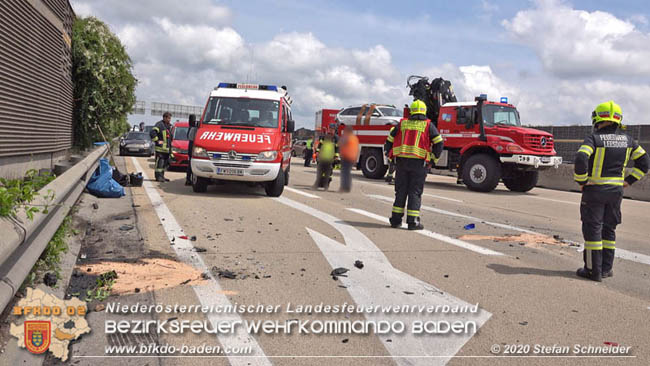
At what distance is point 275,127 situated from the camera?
37.6 ft

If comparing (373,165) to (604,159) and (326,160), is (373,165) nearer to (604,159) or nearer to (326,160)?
(326,160)

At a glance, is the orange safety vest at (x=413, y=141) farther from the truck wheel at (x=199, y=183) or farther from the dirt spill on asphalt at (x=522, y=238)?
the truck wheel at (x=199, y=183)

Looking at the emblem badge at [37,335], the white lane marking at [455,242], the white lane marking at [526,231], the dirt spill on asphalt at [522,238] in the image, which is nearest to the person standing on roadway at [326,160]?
the white lane marking at [526,231]

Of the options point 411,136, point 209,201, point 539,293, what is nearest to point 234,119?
point 209,201

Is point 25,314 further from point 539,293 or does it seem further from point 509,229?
point 509,229

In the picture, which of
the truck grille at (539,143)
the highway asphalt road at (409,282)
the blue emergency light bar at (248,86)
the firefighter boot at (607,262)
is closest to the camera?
the highway asphalt road at (409,282)

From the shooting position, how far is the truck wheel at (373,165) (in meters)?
19.5

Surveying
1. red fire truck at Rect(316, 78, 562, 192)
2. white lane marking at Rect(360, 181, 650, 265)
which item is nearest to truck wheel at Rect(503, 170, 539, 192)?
red fire truck at Rect(316, 78, 562, 192)

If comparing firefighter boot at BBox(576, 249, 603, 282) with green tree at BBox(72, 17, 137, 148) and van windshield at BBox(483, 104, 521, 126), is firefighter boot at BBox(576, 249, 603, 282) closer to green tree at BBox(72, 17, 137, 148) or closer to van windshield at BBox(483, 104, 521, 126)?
van windshield at BBox(483, 104, 521, 126)

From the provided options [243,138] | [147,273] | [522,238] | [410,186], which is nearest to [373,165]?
[243,138]

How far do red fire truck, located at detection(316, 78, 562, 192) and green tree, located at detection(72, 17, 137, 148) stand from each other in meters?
11.3

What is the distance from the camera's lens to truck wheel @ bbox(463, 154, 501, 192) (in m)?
15.1

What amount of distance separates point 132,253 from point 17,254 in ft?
6.88

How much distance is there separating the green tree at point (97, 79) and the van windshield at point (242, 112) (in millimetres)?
9593
